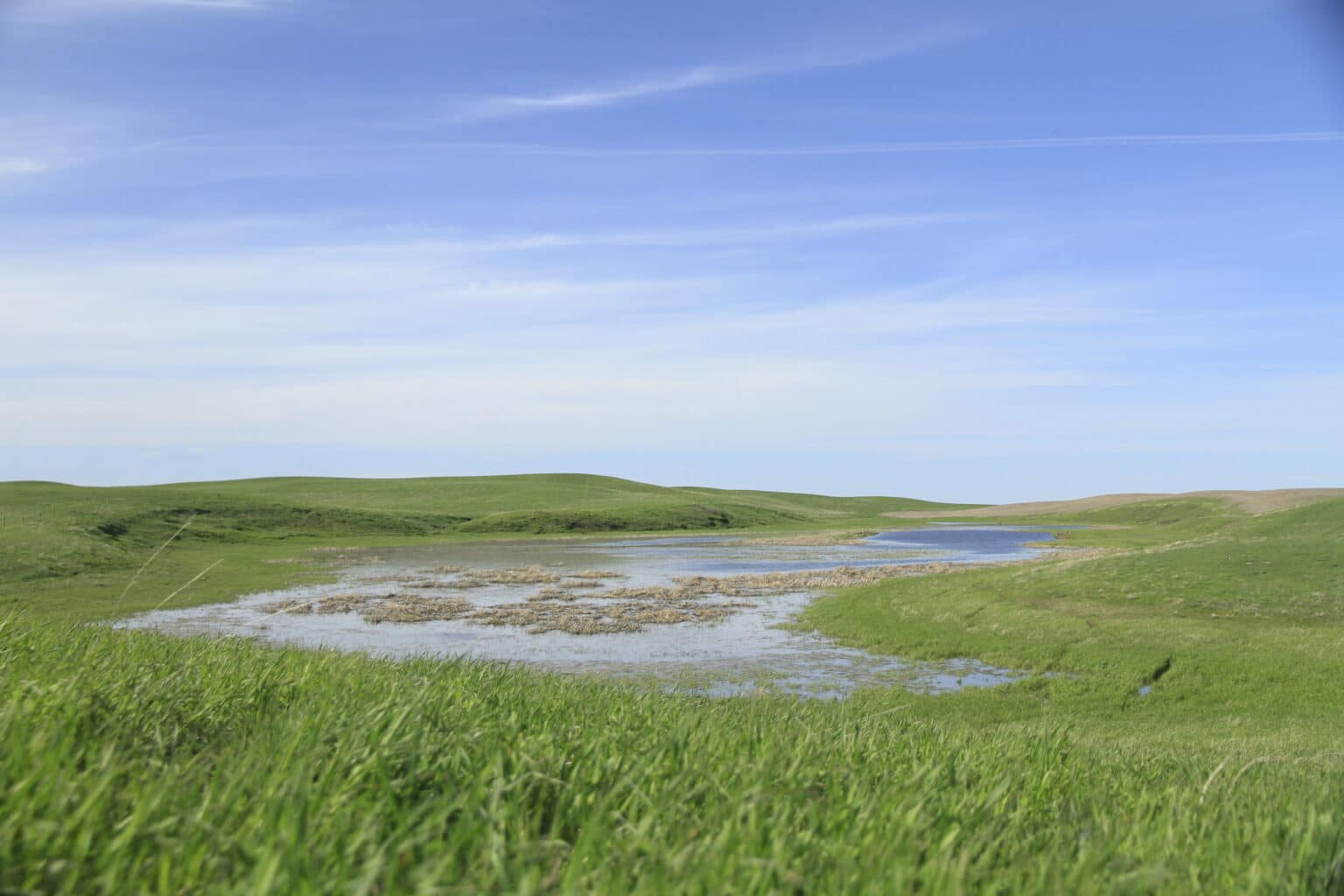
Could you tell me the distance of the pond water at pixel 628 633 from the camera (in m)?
25.1

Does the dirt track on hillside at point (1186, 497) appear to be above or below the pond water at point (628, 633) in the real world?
above

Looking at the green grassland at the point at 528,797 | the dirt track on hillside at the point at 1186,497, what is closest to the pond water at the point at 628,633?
the green grassland at the point at 528,797

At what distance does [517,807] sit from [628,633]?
31153mm

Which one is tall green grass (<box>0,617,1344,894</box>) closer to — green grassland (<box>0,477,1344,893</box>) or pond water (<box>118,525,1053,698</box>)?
green grassland (<box>0,477,1344,893</box>)

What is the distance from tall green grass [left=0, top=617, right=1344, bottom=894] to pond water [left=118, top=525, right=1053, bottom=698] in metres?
1.64

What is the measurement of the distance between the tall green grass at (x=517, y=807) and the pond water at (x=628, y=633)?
64.4 inches

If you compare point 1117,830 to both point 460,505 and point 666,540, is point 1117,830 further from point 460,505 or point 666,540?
point 460,505

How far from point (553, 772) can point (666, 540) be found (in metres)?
95.8

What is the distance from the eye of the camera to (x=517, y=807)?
153 inches

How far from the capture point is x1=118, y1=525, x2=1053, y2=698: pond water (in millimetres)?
25125

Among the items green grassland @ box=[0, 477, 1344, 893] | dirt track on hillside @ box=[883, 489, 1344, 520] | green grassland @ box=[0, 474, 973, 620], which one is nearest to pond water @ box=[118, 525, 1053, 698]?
A: green grassland @ box=[0, 477, 1344, 893]

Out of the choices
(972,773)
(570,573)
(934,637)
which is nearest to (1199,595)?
(934,637)

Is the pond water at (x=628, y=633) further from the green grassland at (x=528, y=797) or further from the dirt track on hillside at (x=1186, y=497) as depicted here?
the dirt track on hillside at (x=1186, y=497)

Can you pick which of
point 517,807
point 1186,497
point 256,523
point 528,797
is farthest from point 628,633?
point 1186,497
